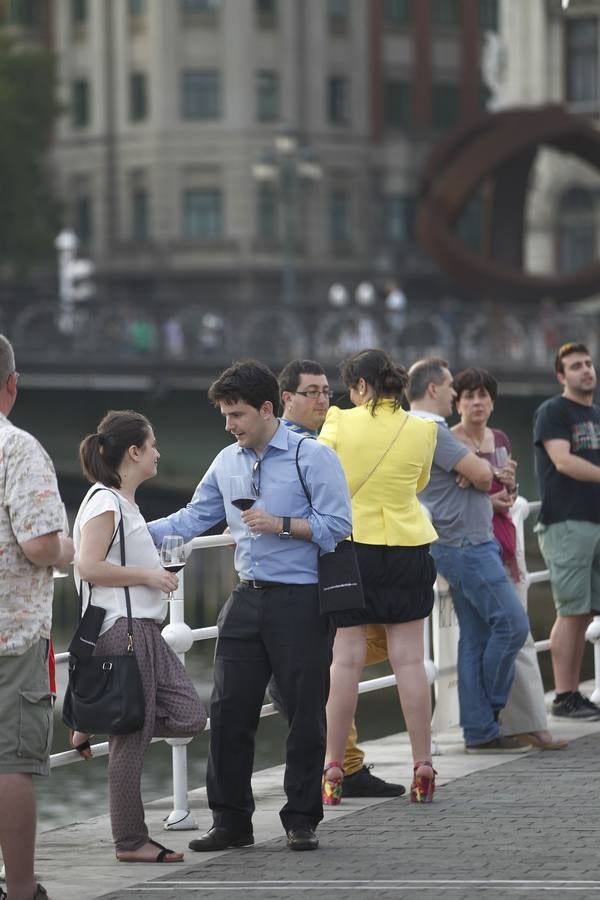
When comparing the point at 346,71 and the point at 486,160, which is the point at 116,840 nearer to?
the point at 486,160

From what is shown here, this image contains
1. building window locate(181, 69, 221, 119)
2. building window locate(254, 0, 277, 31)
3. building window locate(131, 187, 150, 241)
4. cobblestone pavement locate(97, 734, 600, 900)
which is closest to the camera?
cobblestone pavement locate(97, 734, 600, 900)

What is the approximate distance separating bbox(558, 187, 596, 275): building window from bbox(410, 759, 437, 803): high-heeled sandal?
53.2 m

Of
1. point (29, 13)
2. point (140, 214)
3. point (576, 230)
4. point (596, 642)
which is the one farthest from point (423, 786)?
point (29, 13)

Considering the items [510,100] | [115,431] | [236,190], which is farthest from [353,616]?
Answer: [236,190]

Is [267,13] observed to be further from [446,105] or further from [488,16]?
[488,16]

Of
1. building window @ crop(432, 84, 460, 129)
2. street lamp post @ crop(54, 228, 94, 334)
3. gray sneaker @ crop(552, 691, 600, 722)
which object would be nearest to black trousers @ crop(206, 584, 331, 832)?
gray sneaker @ crop(552, 691, 600, 722)

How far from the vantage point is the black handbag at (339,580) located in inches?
277

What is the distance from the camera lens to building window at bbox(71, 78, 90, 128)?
250 ft

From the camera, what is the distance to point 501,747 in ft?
30.8

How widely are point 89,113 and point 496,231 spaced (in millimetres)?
39623

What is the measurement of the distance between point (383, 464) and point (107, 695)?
1631 mm

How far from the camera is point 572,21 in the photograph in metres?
59.1

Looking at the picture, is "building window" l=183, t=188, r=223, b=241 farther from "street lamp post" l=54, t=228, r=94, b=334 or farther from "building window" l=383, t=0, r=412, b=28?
"building window" l=383, t=0, r=412, b=28

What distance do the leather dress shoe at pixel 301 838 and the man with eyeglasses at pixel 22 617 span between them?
114cm
